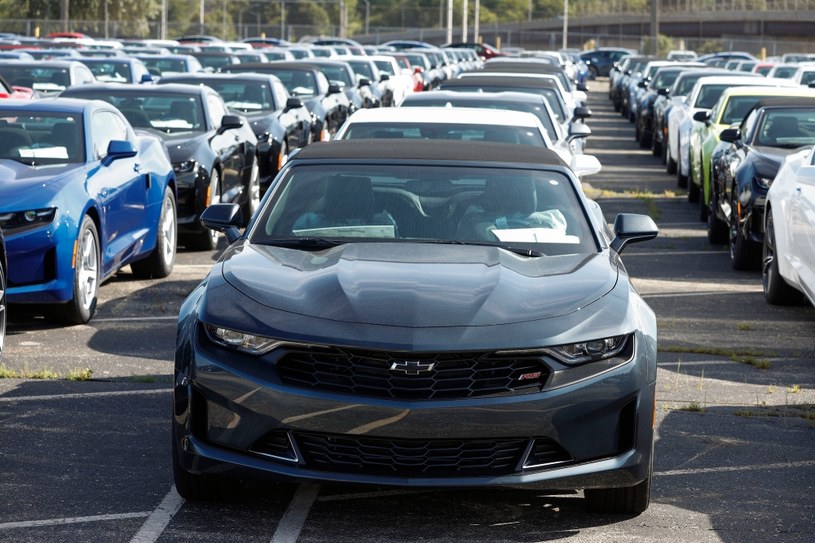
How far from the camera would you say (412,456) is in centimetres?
563

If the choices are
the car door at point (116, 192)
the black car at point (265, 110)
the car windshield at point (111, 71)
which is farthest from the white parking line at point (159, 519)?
the car windshield at point (111, 71)

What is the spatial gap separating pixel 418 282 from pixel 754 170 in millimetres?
8279

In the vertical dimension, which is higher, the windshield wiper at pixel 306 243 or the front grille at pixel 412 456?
the windshield wiper at pixel 306 243

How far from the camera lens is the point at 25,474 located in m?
6.55

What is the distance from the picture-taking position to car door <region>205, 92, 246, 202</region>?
15.1 m

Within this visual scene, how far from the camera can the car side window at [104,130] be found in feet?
38.0

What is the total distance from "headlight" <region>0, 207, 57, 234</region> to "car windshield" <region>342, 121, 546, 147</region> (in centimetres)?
223

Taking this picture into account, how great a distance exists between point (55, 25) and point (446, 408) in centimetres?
7476

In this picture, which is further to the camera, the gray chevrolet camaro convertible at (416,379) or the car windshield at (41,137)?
the car windshield at (41,137)

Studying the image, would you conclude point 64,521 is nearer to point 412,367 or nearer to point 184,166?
point 412,367

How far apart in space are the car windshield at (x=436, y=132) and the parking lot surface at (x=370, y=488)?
178 cm

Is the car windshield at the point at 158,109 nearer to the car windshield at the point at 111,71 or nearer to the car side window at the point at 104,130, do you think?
the car side window at the point at 104,130

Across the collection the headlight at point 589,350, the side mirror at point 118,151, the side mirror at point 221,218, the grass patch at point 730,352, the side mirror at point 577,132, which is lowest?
the grass patch at point 730,352

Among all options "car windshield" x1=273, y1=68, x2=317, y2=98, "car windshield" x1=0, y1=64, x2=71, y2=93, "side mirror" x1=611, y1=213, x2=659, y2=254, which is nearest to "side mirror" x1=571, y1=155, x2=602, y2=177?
"side mirror" x1=611, y1=213, x2=659, y2=254
